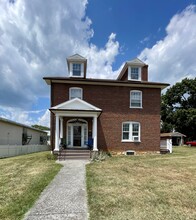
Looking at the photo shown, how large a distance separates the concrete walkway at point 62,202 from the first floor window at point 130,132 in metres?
12.3

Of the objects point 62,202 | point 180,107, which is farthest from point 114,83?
point 180,107

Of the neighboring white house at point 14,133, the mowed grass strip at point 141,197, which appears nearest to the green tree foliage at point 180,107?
the neighboring white house at point 14,133

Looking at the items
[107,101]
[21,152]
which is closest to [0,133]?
[21,152]

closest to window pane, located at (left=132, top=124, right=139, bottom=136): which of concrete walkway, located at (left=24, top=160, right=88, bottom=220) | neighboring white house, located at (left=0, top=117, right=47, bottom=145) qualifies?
neighboring white house, located at (left=0, top=117, right=47, bottom=145)

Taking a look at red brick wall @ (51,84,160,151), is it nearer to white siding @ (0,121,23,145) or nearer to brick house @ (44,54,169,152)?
brick house @ (44,54,169,152)

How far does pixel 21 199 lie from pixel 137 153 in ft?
51.4

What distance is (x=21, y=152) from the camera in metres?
23.5

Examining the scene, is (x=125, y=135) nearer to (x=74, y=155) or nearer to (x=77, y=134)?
(x=77, y=134)

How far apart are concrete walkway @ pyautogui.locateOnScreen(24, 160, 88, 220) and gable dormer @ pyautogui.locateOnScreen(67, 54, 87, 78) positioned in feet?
44.7

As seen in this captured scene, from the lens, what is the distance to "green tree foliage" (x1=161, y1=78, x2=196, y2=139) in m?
49.3

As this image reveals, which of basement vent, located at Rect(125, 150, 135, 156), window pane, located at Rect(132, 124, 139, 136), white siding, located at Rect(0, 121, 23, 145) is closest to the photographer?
basement vent, located at Rect(125, 150, 135, 156)

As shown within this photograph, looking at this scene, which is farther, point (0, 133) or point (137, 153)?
point (0, 133)

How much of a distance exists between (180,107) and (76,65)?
3810cm

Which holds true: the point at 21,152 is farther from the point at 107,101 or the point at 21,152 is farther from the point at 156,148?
the point at 156,148
